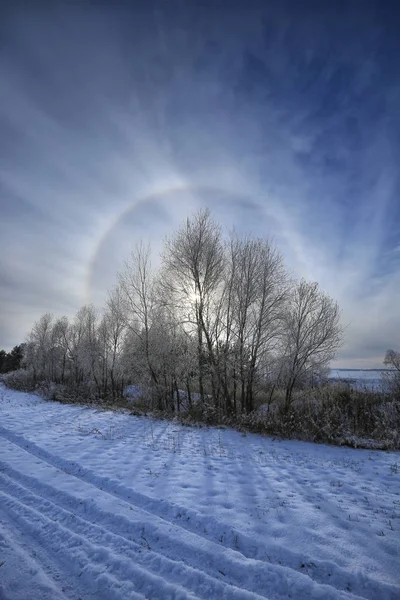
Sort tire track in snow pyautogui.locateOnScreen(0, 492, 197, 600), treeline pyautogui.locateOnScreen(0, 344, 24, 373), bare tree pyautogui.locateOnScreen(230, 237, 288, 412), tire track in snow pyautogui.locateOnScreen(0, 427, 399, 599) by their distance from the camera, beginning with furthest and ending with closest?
treeline pyautogui.locateOnScreen(0, 344, 24, 373) < bare tree pyautogui.locateOnScreen(230, 237, 288, 412) < tire track in snow pyautogui.locateOnScreen(0, 427, 399, 599) < tire track in snow pyautogui.locateOnScreen(0, 492, 197, 600)

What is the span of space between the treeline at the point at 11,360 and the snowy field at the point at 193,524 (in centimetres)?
7075

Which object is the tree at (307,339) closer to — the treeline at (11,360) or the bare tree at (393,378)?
the bare tree at (393,378)

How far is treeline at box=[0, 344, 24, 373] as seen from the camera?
6743 centimetres

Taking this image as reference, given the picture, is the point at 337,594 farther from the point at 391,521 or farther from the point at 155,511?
the point at 155,511

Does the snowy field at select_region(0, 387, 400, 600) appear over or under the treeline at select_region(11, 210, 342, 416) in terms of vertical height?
under

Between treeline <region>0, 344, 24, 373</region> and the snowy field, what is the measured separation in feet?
232

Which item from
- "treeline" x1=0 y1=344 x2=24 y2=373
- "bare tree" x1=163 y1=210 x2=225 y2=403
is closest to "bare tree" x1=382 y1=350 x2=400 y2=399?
"bare tree" x1=163 y1=210 x2=225 y2=403

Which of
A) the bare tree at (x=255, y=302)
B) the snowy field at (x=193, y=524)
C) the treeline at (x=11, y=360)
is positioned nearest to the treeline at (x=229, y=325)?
the bare tree at (x=255, y=302)

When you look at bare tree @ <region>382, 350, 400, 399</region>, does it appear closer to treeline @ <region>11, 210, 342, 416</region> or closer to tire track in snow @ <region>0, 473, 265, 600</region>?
treeline @ <region>11, 210, 342, 416</region>

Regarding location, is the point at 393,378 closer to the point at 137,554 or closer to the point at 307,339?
the point at 307,339

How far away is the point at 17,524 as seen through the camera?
14.3 feet

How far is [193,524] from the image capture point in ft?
14.9

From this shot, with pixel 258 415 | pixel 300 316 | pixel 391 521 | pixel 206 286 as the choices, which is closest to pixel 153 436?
pixel 258 415

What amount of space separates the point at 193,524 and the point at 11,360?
7849 cm
